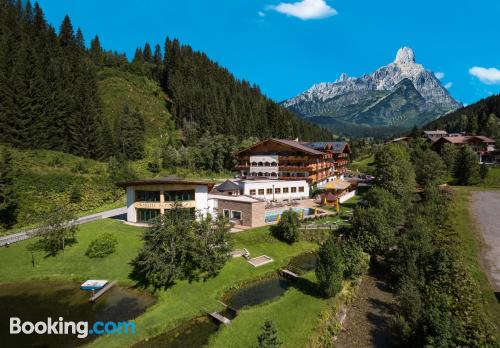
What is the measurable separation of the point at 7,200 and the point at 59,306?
24206 mm

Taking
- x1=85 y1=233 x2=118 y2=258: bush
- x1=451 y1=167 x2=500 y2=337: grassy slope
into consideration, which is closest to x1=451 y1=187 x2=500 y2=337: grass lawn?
x1=451 y1=167 x2=500 y2=337: grassy slope

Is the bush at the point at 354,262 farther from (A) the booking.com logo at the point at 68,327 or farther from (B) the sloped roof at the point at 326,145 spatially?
(B) the sloped roof at the point at 326,145

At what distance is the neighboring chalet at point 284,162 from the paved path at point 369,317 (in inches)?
1357

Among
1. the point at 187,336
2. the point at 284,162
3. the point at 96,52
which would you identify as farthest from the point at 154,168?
the point at 96,52

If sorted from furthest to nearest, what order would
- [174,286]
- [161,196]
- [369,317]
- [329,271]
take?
[161,196] → [174,286] → [329,271] → [369,317]

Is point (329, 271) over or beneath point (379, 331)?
over

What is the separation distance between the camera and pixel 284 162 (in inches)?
2537

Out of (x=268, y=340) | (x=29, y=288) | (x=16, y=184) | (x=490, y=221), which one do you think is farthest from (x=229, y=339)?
(x=16, y=184)

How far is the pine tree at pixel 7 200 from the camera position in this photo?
37.5 metres

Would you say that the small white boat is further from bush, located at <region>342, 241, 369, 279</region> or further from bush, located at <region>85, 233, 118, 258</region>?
bush, located at <region>342, 241, 369, 279</region>

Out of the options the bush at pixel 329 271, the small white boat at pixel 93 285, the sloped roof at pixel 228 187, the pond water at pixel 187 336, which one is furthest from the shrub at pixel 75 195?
the bush at pixel 329 271

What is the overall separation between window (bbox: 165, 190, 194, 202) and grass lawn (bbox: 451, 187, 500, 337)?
3151 cm

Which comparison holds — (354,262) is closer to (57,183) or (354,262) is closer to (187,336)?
(187,336)

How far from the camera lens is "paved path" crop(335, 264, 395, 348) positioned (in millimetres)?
19125
